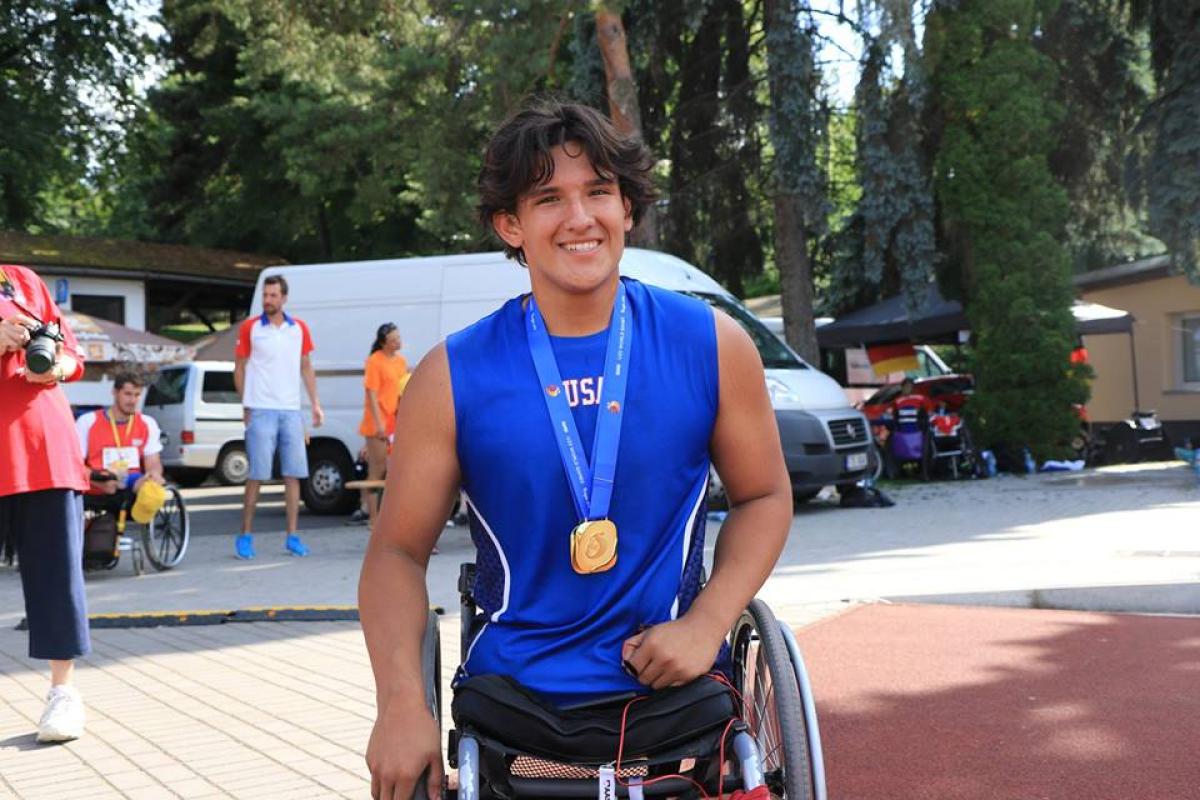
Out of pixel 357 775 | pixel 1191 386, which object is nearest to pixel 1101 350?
pixel 1191 386

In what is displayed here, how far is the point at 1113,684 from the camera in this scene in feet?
20.1

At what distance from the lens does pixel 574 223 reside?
2773mm

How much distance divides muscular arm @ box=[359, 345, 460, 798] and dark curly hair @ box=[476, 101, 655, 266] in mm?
374

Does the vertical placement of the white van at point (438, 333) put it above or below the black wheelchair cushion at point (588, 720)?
above

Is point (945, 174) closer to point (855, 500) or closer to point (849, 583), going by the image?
point (855, 500)

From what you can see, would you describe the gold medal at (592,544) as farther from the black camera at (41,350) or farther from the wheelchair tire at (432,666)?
the black camera at (41,350)

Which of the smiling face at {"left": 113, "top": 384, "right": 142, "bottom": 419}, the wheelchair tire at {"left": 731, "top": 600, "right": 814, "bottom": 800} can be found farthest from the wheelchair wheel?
the wheelchair tire at {"left": 731, "top": 600, "right": 814, "bottom": 800}

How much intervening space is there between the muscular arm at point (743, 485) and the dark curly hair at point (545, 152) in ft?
1.22

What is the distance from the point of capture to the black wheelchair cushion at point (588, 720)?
8.46ft

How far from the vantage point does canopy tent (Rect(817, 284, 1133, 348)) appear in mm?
22906

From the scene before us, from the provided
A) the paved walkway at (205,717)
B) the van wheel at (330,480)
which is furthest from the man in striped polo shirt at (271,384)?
the van wheel at (330,480)

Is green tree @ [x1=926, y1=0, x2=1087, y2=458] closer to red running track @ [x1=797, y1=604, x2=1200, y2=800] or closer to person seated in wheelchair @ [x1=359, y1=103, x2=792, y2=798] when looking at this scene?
red running track @ [x1=797, y1=604, x2=1200, y2=800]

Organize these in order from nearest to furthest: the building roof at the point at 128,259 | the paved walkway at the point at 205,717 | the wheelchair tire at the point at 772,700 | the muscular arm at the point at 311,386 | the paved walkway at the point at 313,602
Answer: the wheelchair tire at the point at 772,700
the paved walkway at the point at 205,717
the paved walkway at the point at 313,602
the muscular arm at the point at 311,386
the building roof at the point at 128,259

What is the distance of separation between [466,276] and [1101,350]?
18.1 metres
